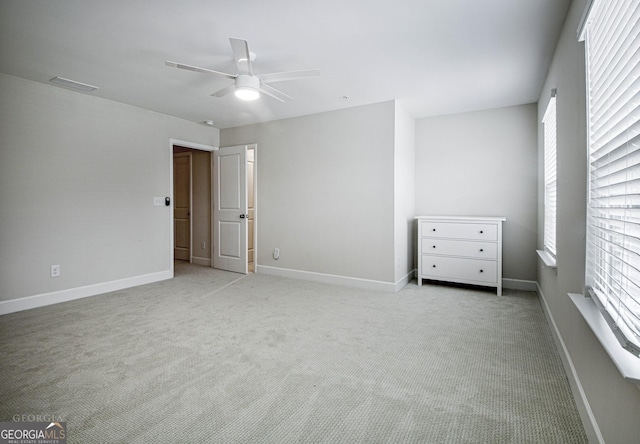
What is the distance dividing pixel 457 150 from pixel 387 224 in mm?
1546

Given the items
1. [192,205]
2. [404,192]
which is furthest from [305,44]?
[192,205]

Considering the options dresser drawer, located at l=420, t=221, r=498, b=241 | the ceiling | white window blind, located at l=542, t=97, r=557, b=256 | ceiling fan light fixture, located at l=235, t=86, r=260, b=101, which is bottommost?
dresser drawer, located at l=420, t=221, r=498, b=241

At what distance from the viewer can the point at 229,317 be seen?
3.17 metres

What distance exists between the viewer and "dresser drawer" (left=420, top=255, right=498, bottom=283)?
3.97 meters

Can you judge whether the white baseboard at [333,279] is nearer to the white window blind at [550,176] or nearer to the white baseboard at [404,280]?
the white baseboard at [404,280]

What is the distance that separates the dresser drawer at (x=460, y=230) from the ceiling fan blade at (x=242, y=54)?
2874mm

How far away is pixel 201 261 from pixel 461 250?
442 centimetres

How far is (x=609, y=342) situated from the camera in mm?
1191

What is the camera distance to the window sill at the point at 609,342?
97 cm

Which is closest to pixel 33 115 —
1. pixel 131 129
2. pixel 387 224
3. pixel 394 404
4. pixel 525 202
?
pixel 131 129

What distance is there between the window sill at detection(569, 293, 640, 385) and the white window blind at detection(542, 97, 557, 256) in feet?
4.79

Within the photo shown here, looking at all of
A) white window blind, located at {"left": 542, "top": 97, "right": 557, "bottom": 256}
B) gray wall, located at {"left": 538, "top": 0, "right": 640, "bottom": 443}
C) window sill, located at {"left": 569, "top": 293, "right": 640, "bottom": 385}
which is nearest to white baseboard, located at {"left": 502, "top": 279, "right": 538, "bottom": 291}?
white window blind, located at {"left": 542, "top": 97, "right": 557, "bottom": 256}

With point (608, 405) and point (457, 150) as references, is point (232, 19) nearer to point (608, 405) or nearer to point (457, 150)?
point (608, 405)

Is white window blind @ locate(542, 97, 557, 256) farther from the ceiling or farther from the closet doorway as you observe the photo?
the closet doorway
